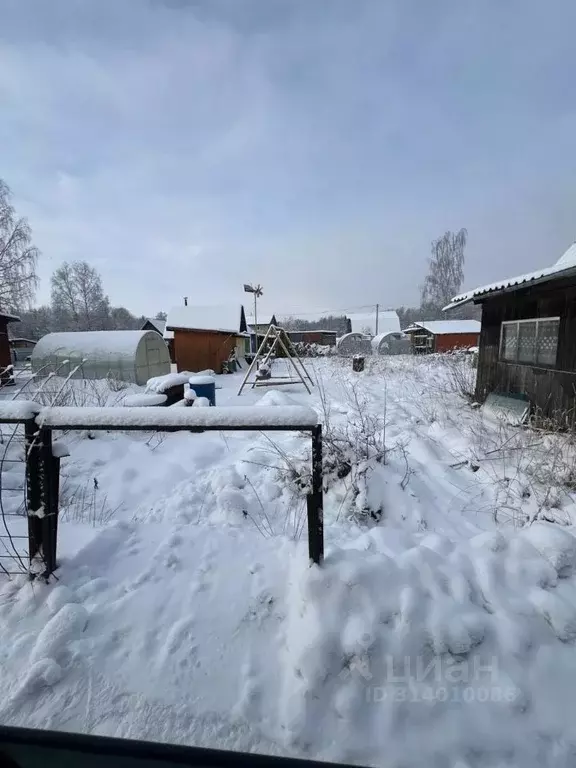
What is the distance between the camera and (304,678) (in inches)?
53.4

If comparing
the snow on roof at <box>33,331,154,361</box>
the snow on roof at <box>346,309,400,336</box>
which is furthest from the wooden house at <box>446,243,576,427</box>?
the snow on roof at <box>346,309,400,336</box>

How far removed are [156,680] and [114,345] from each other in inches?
555

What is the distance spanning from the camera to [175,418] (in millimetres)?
1640

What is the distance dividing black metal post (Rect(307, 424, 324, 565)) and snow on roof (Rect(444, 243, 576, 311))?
4803 millimetres

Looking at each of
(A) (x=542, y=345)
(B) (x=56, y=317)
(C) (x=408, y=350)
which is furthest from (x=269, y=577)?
(B) (x=56, y=317)

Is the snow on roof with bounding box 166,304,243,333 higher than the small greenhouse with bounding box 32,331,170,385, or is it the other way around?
the snow on roof with bounding box 166,304,243,333

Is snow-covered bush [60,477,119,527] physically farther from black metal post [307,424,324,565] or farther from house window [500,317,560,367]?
house window [500,317,560,367]

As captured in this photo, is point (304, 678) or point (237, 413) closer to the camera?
point (304, 678)

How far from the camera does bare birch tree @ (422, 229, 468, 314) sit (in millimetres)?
35781

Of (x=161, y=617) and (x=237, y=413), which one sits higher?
(x=237, y=413)

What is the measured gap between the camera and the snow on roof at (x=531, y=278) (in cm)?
443

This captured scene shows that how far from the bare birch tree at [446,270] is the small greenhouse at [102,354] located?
108 feet

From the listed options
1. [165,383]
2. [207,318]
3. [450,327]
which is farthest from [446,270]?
[165,383]

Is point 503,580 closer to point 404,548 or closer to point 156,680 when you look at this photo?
point 404,548
